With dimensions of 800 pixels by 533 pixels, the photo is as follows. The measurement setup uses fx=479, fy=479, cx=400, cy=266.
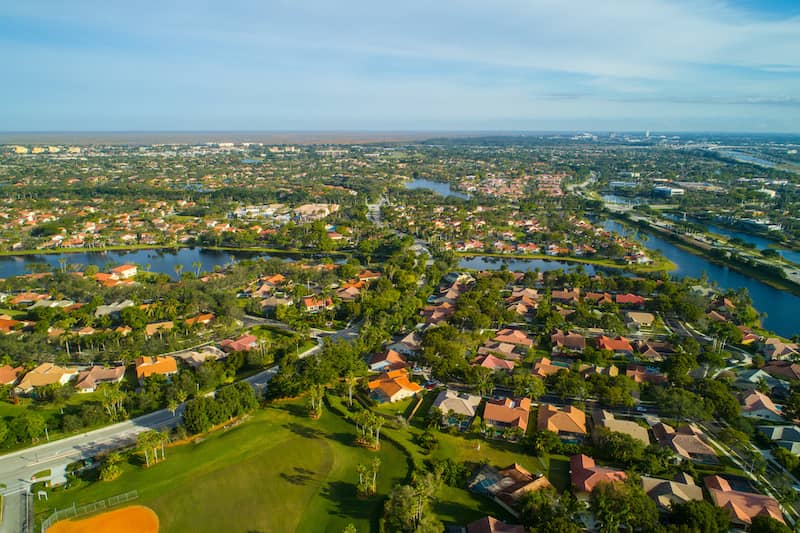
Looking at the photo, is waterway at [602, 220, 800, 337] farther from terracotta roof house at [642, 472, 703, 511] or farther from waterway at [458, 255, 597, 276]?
terracotta roof house at [642, 472, 703, 511]

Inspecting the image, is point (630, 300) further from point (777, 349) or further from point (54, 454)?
point (54, 454)

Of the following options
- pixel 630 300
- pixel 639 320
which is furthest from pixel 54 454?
pixel 630 300

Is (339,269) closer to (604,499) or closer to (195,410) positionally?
(195,410)

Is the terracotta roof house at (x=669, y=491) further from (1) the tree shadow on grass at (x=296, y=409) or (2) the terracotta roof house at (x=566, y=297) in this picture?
(2) the terracotta roof house at (x=566, y=297)

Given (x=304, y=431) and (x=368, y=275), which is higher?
(x=368, y=275)

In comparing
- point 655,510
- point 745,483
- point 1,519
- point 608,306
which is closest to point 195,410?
point 1,519

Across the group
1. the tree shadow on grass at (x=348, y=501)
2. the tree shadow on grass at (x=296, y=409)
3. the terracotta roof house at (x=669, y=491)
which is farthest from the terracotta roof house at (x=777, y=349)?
the tree shadow on grass at (x=296, y=409)
